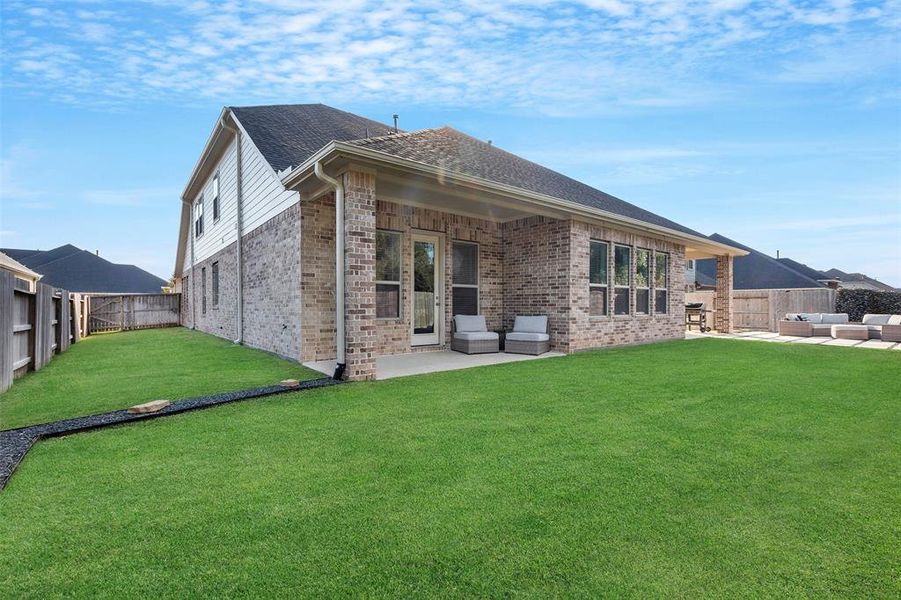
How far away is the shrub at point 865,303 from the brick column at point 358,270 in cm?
1825

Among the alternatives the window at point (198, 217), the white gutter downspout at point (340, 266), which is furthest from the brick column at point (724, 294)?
the window at point (198, 217)

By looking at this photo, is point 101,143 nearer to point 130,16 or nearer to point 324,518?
point 130,16

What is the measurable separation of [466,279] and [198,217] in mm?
11335

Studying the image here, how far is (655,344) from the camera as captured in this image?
11.0 metres

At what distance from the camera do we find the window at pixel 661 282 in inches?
456

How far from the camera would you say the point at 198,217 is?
15.5m

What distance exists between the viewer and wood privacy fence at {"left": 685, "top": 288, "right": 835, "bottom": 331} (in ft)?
52.9

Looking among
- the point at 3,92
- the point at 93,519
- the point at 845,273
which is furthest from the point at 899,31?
the point at 845,273

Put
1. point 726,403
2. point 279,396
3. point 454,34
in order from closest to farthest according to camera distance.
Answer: point 726,403 → point 279,396 → point 454,34

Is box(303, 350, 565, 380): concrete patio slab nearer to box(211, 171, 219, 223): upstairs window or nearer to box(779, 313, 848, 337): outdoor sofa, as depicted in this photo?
box(211, 171, 219, 223): upstairs window

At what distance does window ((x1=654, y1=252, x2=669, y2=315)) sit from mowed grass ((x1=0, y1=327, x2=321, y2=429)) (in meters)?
9.35

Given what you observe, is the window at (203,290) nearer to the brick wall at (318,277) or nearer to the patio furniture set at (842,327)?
the brick wall at (318,277)

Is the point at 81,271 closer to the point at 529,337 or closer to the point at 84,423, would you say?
the point at 84,423

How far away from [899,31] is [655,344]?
282 inches
